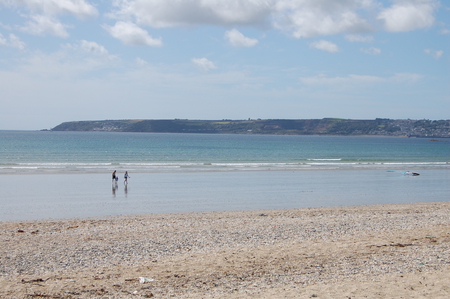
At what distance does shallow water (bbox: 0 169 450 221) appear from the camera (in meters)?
19.1

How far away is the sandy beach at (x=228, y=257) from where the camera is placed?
310 inches

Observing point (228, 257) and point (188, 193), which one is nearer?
point (228, 257)

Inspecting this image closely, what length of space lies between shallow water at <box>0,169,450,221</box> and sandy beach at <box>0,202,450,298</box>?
357cm

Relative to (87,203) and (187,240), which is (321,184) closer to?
(87,203)

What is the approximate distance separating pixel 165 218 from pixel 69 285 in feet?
26.2

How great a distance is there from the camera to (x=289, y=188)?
1064 inches

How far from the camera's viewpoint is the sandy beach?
25.8 feet

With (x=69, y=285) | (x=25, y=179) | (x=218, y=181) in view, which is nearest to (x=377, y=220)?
(x=69, y=285)

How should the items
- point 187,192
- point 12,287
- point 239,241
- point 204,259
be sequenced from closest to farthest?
point 12,287
point 204,259
point 239,241
point 187,192

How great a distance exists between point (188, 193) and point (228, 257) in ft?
46.9

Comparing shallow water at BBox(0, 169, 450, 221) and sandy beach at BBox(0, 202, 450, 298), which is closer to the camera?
sandy beach at BBox(0, 202, 450, 298)

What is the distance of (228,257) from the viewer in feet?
33.3

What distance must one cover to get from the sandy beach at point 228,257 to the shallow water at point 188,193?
357 cm

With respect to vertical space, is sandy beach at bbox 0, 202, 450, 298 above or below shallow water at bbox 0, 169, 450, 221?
above
